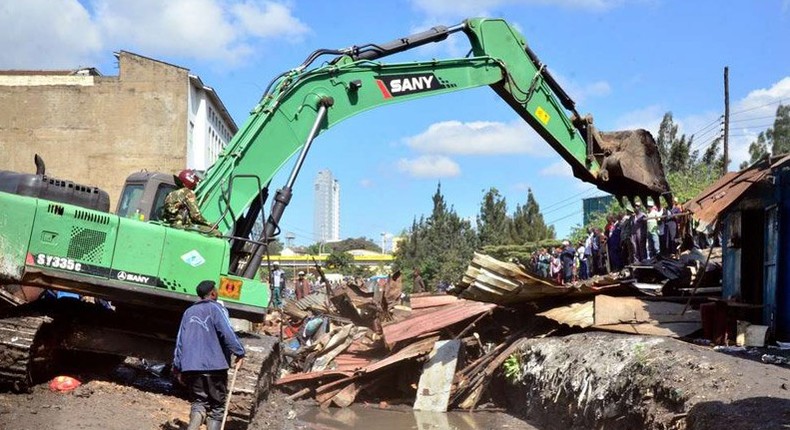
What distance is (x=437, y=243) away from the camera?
54281 millimetres

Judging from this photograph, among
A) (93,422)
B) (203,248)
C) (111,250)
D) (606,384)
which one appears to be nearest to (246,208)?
(203,248)

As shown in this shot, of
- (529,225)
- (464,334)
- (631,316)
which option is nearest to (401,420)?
(464,334)

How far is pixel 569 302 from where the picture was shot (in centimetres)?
1247

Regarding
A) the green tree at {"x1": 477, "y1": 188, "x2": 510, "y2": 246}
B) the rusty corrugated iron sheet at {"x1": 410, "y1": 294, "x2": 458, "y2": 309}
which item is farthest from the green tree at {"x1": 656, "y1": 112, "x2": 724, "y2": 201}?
the rusty corrugated iron sheet at {"x1": 410, "y1": 294, "x2": 458, "y2": 309}

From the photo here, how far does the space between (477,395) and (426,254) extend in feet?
137

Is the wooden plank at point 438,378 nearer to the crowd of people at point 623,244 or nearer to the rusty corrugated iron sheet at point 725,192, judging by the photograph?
the rusty corrugated iron sheet at point 725,192

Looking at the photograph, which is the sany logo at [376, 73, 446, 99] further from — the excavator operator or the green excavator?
the excavator operator

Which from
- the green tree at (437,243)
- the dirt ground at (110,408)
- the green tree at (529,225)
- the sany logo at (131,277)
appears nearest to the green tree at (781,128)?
the green tree at (529,225)

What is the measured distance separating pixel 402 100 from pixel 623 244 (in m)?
9.94

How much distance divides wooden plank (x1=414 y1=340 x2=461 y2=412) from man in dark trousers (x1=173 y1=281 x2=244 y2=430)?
16.8 ft

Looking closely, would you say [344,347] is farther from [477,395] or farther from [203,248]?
[203,248]

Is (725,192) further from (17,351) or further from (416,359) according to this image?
(17,351)

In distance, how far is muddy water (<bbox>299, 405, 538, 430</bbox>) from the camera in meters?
11.4

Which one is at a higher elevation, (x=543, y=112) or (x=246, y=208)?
(x=543, y=112)
